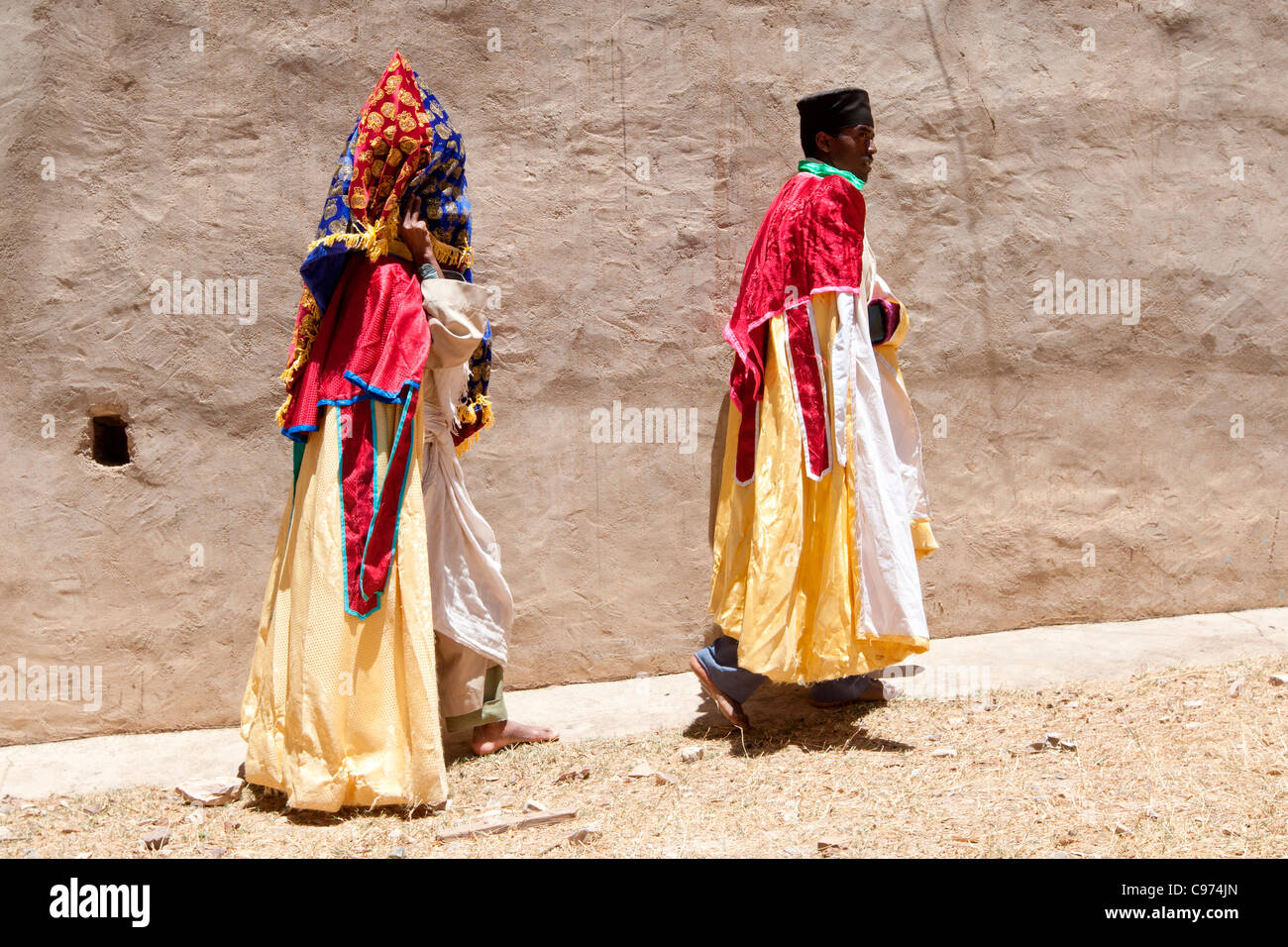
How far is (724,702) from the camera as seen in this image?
3938 mm

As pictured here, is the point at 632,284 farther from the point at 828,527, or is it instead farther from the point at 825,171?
the point at 828,527

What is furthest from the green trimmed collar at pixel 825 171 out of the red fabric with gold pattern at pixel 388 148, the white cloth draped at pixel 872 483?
the red fabric with gold pattern at pixel 388 148

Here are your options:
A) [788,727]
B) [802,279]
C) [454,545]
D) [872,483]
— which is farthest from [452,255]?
[788,727]

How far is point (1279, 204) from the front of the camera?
16.1ft

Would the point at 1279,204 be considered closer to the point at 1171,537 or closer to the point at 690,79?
the point at 1171,537

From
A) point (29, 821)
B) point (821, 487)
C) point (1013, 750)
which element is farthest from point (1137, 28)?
point (29, 821)

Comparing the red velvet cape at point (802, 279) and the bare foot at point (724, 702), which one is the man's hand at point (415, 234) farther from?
the bare foot at point (724, 702)

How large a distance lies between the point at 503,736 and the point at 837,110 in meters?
2.40

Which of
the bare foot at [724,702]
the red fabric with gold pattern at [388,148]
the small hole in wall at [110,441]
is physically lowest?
the bare foot at [724,702]

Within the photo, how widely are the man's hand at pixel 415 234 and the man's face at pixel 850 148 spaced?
1.43 meters

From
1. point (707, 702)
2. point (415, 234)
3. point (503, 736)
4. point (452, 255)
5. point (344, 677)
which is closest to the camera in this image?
point (344, 677)

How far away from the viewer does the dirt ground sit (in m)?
2.91

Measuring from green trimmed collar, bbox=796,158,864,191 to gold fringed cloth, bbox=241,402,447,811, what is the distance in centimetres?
164

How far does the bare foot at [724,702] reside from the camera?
12.9 feet
